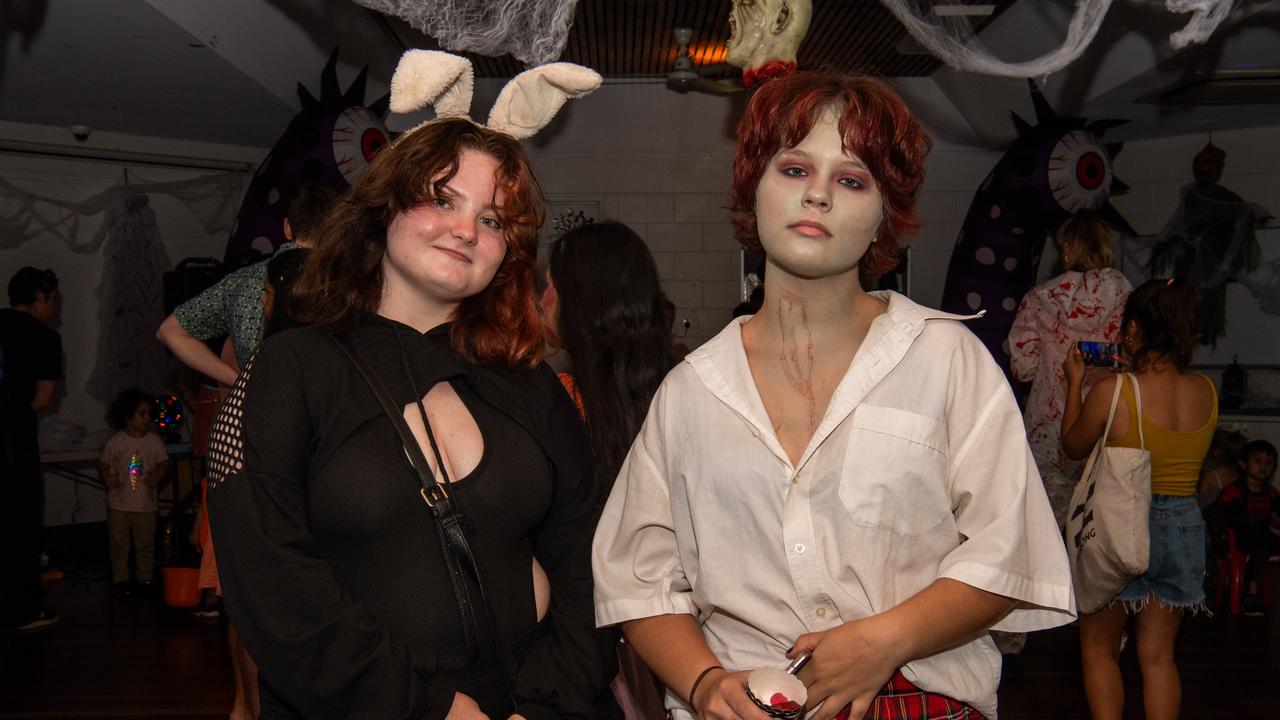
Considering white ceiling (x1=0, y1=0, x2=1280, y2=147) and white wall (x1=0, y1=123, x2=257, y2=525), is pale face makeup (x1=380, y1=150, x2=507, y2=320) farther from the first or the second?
white wall (x1=0, y1=123, x2=257, y2=525)

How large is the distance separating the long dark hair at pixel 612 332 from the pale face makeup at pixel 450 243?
2.20ft

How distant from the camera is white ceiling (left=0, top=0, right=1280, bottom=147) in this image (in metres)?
Result: 4.84

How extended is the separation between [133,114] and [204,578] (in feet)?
15.5

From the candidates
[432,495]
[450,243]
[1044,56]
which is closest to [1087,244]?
[1044,56]

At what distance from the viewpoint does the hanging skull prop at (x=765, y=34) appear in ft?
10.7

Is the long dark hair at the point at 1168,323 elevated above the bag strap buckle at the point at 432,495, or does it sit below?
above

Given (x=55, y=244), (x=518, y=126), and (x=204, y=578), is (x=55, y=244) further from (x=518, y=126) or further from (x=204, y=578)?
(x=518, y=126)

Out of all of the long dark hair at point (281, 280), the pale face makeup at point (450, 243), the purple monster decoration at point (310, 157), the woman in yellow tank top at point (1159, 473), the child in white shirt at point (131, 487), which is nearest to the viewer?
the pale face makeup at point (450, 243)

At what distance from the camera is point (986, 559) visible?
1.12 m

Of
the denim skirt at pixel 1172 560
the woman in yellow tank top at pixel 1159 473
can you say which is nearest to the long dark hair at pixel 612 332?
the woman in yellow tank top at pixel 1159 473

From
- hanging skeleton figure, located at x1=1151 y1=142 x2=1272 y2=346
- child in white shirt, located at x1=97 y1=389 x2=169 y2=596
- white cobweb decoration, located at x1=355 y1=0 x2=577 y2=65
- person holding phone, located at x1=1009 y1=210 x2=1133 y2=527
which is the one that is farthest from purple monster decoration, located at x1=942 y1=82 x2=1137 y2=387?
child in white shirt, located at x1=97 y1=389 x2=169 y2=596

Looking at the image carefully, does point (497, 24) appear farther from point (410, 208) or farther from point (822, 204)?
point (822, 204)

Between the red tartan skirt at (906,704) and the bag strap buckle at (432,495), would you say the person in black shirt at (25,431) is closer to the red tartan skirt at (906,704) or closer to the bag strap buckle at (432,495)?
the bag strap buckle at (432,495)

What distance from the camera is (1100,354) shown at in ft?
10.1
